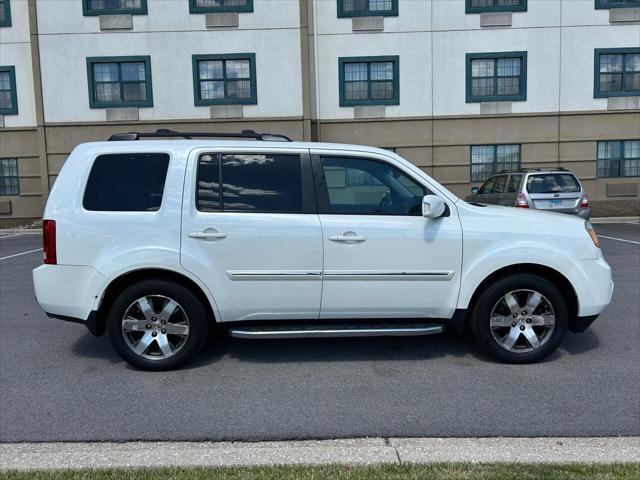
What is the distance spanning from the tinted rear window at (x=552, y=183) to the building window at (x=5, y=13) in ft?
62.1

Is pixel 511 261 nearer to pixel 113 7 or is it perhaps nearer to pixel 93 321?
pixel 93 321

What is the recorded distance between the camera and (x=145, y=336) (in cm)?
473

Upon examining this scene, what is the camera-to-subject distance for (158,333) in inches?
186

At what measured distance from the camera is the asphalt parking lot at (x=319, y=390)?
12.3ft

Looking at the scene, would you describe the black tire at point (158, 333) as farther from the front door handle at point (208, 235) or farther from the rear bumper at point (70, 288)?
the front door handle at point (208, 235)

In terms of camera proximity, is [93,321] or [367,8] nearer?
[93,321]

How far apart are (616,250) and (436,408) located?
9.47 meters

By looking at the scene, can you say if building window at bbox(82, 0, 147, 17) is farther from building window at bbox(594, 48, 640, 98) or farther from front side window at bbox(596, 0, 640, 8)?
building window at bbox(594, 48, 640, 98)

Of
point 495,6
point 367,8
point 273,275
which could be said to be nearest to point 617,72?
point 495,6

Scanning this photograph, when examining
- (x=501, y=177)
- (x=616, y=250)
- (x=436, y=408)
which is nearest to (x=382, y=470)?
(x=436, y=408)

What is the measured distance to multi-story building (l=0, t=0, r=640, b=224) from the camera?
63.6ft

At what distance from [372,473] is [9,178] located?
21827mm

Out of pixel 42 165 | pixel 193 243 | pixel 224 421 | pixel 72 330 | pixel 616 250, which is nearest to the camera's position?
pixel 224 421

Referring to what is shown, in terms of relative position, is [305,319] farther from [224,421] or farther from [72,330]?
[72,330]
